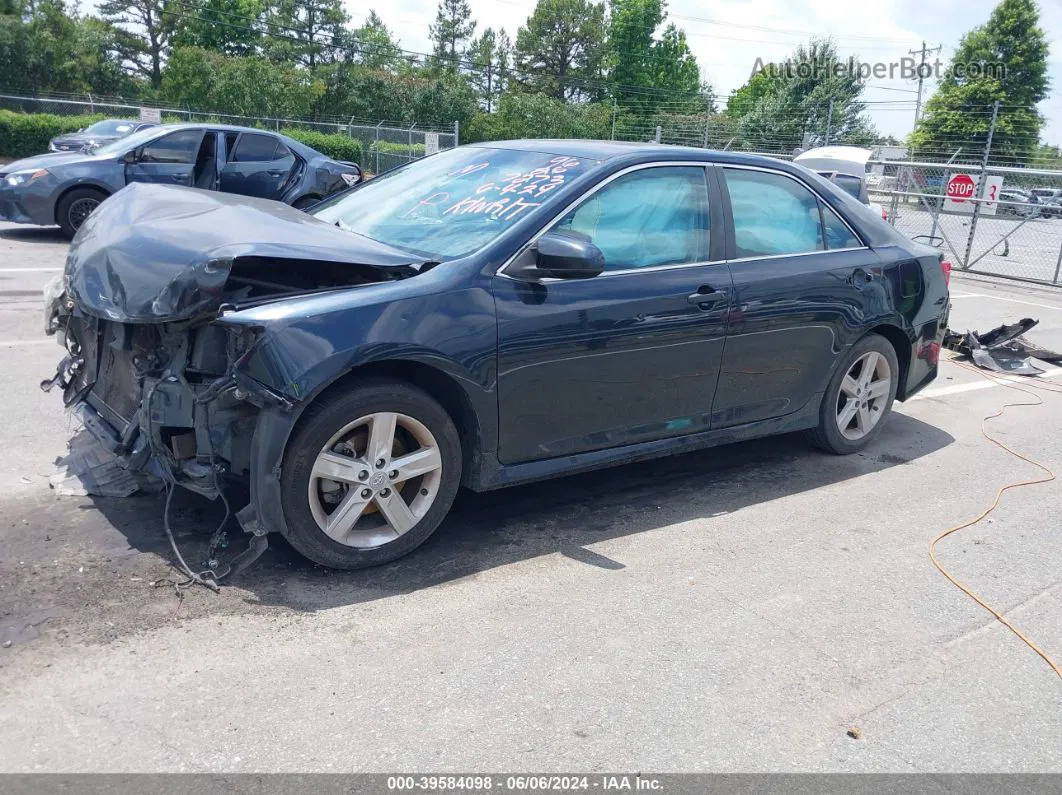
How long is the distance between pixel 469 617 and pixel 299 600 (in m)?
0.65

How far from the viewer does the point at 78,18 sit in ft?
205

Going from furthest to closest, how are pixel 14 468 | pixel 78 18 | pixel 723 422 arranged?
1. pixel 78 18
2. pixel 723 422
3. pixel 14 468

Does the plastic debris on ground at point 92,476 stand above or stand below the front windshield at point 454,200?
below

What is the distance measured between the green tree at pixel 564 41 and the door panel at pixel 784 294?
73.6 metres

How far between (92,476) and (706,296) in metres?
3.08

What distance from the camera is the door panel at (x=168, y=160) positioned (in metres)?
12.0

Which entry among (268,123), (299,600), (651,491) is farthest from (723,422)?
(268,123)

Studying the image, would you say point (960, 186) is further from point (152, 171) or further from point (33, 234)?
point (33, 234)

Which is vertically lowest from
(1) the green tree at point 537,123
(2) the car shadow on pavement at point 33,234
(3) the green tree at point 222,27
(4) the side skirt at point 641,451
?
(2) the car shadow on pavement at point 33,234

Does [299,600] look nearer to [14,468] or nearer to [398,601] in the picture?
[398,601]

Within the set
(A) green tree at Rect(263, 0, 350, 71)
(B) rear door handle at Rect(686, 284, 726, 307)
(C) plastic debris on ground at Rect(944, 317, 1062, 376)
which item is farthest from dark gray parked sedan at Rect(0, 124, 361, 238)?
(A) green tree at Rect(263, 0, 350, 71)

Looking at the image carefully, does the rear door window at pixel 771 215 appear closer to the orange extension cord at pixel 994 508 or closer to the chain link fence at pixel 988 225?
the orange extension cord at pixel 994 508

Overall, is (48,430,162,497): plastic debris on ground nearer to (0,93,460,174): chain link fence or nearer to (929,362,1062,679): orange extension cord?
(929,362,1062,679): orange extension cord

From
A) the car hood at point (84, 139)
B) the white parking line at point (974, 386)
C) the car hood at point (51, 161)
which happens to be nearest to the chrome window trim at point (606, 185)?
the white parking line at point (974, 386)
